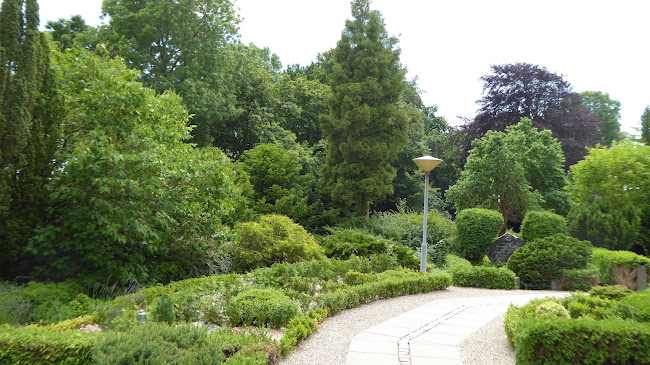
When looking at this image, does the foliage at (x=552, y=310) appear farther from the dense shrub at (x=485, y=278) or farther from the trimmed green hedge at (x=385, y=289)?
the dense shrub at (x=485, y=278)

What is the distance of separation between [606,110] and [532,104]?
16841 mm

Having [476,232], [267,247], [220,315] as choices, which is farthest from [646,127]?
[220,315]

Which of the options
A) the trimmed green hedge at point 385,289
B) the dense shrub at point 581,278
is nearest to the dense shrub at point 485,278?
the trimmed green hedge at point 385,289

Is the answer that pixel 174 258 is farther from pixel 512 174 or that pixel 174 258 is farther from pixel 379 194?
pixel 512 174

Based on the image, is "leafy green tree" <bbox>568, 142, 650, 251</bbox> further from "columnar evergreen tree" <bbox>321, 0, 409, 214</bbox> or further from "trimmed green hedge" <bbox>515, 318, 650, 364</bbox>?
"trimmed green hedge" <bbox>515, 318, 650, 364</bbox>

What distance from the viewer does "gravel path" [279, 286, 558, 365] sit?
484 centimetres

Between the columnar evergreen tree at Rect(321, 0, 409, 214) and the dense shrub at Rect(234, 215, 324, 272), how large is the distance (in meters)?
7.05

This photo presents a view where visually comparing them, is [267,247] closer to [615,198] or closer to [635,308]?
[635,308]

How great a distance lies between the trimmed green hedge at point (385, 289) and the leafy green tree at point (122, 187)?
336cm

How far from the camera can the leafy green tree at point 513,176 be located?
16984mm

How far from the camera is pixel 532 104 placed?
22688 millimetres

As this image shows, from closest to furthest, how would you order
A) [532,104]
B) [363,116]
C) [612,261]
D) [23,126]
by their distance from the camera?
1. [23,126]
2. [612,261]
3. [363,116]
4. [532,104]

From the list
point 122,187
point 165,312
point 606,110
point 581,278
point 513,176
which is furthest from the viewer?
point 606,110

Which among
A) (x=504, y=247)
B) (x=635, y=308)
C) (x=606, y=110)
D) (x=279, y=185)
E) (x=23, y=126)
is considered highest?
(x=606, y=110)
